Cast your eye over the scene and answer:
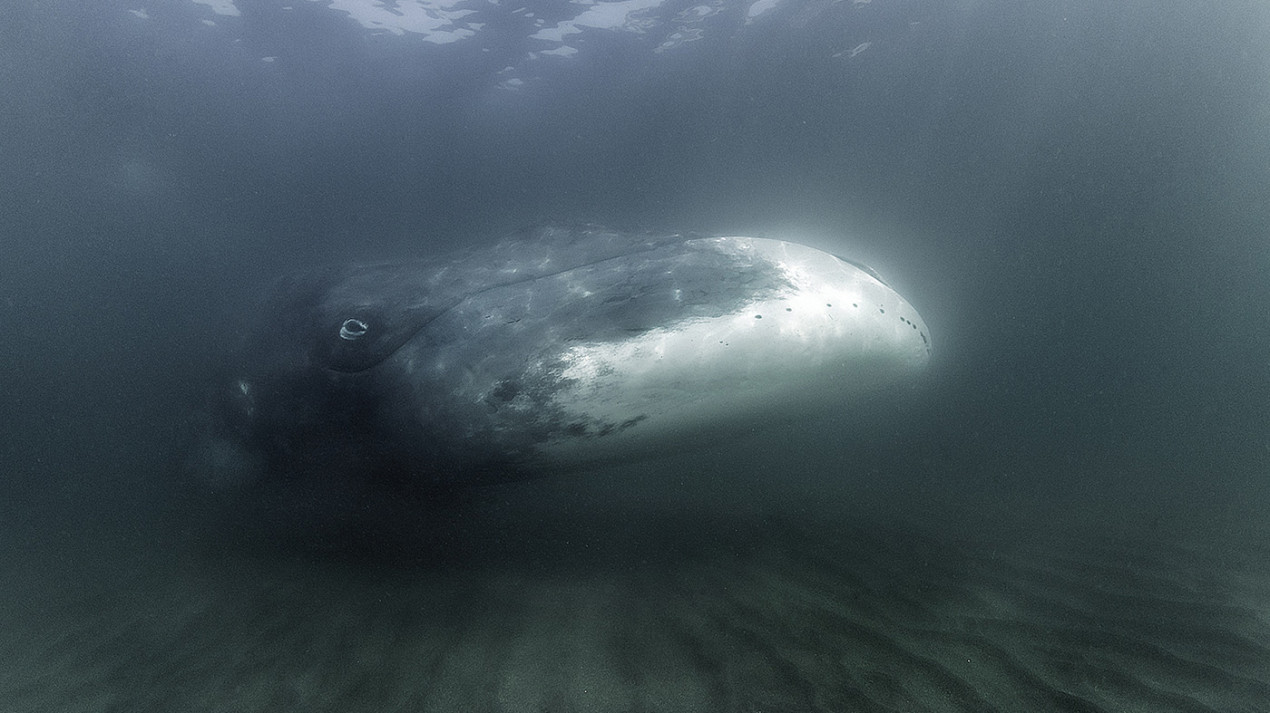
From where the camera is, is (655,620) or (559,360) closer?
(559,360)

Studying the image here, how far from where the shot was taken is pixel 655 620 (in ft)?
13.4

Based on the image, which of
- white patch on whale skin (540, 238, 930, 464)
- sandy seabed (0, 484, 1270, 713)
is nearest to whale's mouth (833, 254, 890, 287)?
white patch on whale skin (540, 238, 930, 464)

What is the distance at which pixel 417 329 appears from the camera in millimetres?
4695

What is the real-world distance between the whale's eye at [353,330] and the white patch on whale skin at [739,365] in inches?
89.5

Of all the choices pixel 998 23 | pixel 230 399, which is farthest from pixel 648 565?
pixel 998 23

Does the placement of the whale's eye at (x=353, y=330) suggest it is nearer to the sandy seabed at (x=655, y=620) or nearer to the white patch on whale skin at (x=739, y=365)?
the sandy seabed at (x=655, y=620)

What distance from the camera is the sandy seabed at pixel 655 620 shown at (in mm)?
3131

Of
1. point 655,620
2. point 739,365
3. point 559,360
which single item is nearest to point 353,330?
point 559,360

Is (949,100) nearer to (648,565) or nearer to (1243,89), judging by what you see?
(1243,89)

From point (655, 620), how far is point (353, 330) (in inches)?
154

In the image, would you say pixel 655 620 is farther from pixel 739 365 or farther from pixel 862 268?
pixel 862 268

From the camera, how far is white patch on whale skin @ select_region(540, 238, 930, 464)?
387 cm

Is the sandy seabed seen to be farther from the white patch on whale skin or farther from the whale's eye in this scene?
the whale's eye

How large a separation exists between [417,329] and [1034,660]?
5367mm
